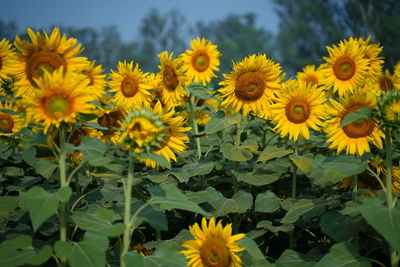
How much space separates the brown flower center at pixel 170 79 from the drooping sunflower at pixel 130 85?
0.59 feet

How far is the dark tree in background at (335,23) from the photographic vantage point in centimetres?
2823

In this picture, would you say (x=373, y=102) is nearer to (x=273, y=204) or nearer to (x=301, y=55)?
(x=273, y=204)

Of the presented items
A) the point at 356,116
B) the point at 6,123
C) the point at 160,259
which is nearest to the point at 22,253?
the point at 160,259

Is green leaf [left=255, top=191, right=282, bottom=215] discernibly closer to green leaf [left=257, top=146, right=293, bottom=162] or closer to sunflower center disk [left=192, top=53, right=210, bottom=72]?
green leaf [left=257, top=146, right=293, bottom=162]

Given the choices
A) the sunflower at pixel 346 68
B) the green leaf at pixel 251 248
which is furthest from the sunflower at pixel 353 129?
the sunflower at pixel 346 68

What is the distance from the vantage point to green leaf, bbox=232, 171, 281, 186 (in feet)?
10.2

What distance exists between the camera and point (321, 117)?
3213mm

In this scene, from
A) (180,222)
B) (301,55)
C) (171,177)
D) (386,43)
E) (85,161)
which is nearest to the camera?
(85,161)

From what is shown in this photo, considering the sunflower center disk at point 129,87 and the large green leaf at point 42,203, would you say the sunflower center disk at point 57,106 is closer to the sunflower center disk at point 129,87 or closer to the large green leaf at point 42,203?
the large green leaf at point 42,203

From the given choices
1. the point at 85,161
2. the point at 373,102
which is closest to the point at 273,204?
the point at 373,102

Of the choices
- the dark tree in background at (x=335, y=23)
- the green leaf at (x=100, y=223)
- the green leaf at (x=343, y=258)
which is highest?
the dark tree in background at (x=335, y=23)

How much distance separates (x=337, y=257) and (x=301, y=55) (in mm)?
38860

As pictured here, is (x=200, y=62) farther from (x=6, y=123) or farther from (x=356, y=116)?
(x=356, y=116)

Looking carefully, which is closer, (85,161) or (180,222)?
(85,161)
